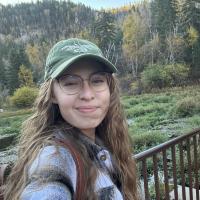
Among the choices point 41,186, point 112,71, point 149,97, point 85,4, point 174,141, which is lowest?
point 149,97

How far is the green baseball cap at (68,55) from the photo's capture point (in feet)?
2.00

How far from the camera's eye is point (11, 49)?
7203 millimetres

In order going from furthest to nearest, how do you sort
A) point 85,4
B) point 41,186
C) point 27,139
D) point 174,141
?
point 85,4, point 174,141, point 27,139, point 41,186

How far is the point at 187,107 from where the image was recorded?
7520 millimetres

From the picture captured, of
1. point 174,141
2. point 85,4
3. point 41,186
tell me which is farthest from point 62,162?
point 85,4

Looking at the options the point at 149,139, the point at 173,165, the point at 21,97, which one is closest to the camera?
the point at 173,165

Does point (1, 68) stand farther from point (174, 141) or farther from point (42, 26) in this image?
point (174, 141)

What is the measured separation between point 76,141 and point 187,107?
7.14 m

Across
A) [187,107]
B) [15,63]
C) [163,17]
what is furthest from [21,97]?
[163,17]

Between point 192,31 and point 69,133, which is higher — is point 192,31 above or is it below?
above

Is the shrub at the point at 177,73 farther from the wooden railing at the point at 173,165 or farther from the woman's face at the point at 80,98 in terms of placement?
the woman's face at the point at 80,98

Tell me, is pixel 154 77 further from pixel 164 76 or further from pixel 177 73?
pixel 177 73

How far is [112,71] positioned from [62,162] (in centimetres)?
22

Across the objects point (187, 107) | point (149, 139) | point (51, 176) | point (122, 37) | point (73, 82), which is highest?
point (122, 37)
